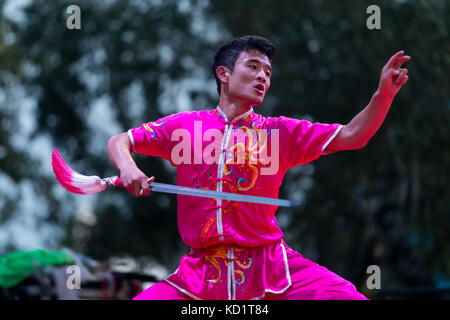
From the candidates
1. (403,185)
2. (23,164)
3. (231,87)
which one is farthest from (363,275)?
(231,87)

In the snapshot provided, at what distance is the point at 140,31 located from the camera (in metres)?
14.2

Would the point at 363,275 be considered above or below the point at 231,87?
below

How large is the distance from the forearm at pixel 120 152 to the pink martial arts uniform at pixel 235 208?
67 millimetres

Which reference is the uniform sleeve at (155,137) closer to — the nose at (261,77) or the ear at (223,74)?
the ear at (223,74)

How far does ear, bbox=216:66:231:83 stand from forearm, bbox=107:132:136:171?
0.68 meters

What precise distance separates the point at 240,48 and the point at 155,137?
0.72 metres

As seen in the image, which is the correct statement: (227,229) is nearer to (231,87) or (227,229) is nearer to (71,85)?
(231,87)

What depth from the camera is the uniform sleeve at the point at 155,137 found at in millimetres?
3498

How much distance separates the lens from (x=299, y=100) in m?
13.2

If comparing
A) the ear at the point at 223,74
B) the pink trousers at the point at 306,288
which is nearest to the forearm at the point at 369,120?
the pink trousers at the point at 306,288

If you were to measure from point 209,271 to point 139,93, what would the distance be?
12330 millimetres

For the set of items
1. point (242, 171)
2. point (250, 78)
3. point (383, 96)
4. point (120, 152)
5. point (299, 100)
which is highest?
point (299, 100)

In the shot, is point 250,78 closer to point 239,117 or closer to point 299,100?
point 239,117

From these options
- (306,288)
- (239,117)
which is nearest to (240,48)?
(239,117)
